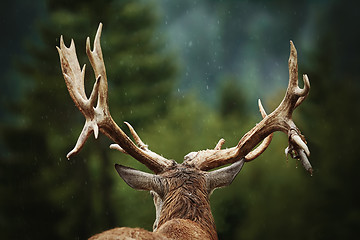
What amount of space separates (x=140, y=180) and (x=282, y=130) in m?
1.18

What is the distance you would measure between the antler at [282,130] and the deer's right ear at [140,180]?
0.43 m

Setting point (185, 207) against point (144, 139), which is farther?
point (144, 139)

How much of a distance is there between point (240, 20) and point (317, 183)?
235 feet

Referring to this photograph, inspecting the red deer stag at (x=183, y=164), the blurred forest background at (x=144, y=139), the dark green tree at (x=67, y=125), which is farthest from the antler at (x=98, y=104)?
the dark green tree at (x=67, y=125)

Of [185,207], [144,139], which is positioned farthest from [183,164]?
[144,139]

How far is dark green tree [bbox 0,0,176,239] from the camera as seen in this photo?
14.7 metres

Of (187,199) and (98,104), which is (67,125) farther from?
(187,199)

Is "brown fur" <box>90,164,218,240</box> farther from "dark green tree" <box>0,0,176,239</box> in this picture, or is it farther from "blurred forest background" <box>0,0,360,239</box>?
"dark green tree" <box>0,0,176,239</box>

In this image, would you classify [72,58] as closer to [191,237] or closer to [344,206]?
[191,237]

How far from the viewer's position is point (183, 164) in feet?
14.6

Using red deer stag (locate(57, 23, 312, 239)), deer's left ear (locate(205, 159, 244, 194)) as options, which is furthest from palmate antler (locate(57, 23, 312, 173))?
deer's left ear (locate(205, 159, 244, 194))

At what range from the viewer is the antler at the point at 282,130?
4.29m

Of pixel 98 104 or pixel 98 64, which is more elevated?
pixel 98 64

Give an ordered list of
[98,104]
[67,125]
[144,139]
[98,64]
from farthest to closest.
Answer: [67,125] → [144,139] → [98,64] → [98,104]
